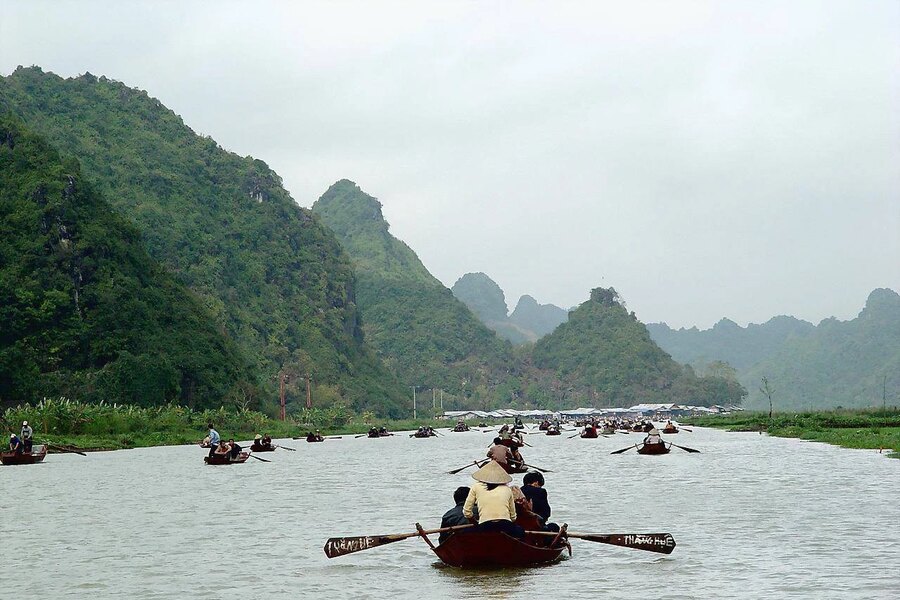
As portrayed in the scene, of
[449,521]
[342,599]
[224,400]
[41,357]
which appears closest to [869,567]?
[449,521]

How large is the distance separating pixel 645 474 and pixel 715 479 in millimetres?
3851

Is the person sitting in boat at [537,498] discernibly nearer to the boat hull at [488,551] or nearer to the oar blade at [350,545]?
the boat hull at [488,551]

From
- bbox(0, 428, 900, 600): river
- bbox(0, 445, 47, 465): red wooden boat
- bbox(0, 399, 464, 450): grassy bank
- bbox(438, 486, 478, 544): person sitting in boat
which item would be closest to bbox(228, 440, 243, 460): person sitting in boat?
bbox(0, 428, 900, 600): river

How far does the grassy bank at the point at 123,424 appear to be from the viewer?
6562 cm

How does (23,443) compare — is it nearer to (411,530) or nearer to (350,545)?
(411,530)

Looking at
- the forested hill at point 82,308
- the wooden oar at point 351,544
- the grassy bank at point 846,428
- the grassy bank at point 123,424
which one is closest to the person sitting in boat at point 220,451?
the grassy bank at point 123,424

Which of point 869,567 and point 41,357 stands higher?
point 41,357

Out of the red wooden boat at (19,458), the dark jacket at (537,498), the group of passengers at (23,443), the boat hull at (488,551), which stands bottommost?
the boat hull at (488,551)

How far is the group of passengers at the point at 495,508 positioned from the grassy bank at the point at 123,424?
48.0 meters

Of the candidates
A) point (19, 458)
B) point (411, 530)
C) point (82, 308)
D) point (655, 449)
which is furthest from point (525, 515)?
point (82, 308)

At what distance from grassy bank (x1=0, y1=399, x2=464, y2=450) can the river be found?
24161 millimetres

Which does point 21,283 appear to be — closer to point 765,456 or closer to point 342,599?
point 765,456

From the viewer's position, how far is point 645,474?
39156mm

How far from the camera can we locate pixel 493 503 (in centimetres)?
1596
